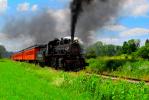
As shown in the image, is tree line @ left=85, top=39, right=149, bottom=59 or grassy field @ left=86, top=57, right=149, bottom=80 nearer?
grassy field @ left=86, top=57, right=149, bottom=80

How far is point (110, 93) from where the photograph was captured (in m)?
14.2

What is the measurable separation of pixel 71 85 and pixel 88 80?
1330 millimetres

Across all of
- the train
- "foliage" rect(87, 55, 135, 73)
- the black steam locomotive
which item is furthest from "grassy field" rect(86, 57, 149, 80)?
the black steam locomotive

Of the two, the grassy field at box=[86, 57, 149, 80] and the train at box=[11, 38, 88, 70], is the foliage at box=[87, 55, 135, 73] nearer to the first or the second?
the grassy field at box=[86, 57, 149, 80]

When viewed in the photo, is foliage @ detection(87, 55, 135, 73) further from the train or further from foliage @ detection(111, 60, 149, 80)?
the train

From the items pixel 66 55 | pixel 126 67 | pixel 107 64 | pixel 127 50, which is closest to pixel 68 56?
pixel 66 55

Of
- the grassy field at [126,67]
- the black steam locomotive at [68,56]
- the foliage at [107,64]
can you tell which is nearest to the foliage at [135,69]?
the grassy field at [126,67]

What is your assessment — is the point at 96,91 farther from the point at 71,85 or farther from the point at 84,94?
the point at 71,85

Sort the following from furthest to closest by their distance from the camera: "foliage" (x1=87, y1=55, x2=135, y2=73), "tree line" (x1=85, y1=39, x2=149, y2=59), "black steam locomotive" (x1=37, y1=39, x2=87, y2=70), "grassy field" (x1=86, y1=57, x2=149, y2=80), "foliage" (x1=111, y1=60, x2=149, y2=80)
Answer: "tree line" (x1=85, y1=39, x2=149, y2=59) < "black steam locomotive" (x1=37, y1=39, x2=87, y2=70) < "foliage" (x1=87, y1=55, x2=135, y2=73) < "grassy field" (x1=86, y1=57, x2=149, y2=80) < "foliage" (x1=111, y1=60, x2=149, y2=80)

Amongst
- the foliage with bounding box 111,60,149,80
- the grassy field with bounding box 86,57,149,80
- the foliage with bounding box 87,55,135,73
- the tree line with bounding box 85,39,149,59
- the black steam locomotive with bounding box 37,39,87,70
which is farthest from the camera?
the tree line with bounding box 85,39,149,59

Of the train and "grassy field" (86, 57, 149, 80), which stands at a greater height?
the train

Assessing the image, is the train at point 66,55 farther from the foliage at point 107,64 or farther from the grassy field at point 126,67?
the grassy field at point 126,67

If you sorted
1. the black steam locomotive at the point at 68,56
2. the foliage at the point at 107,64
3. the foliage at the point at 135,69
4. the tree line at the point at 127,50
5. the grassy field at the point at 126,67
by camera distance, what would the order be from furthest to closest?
the tree line at the point at 127,50 → the black steam locomotive at the point at 68,56 → the foliage at the point at 107,64 → the grassy field at the point at 126,67 → the foliage at the point at 135,69

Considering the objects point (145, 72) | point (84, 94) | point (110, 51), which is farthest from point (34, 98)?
point (110, 51)
